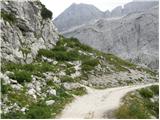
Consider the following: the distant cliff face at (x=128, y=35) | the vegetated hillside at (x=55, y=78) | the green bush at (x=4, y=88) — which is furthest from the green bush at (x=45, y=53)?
the distant cliff face at (x=128, y=35)

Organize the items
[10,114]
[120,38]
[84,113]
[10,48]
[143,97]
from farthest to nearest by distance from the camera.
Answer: [120,38] < [10,48] < [143,97] < [84,113] < [10,114]

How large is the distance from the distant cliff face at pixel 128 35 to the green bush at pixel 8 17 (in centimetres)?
10887

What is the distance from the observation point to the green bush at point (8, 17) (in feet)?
178

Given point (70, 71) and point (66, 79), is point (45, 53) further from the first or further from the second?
point (66, 79)

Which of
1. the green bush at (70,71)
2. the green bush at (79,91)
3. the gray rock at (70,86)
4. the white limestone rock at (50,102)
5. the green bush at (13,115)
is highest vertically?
the green bush at (70,71)

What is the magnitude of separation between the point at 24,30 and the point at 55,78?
17.0 m

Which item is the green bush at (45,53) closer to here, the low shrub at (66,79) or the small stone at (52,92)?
the low shrub at (66,79)

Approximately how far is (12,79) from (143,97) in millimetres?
13487

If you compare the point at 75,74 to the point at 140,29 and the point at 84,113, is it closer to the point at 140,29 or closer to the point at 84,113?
the point at 84,113

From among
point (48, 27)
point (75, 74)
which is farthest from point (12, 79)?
point (48, 27)

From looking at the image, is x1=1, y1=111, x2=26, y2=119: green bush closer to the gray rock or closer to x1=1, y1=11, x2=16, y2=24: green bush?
the gray rock

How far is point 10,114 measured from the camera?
26703 mm

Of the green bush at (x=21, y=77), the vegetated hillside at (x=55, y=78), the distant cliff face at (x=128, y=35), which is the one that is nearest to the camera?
the vegetated hillside at (x=55, y=78)

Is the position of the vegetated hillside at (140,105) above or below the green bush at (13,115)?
below
